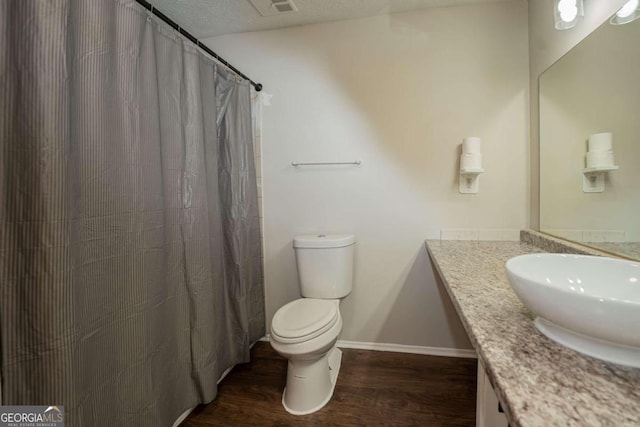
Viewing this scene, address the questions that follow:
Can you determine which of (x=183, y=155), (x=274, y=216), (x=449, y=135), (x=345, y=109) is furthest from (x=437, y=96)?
(x=183, y=155)

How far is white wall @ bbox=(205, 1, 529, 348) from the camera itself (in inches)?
63.6

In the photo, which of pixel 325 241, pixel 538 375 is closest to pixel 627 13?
pixel 538 375

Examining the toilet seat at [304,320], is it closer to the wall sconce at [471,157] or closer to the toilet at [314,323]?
the toilet at [314,323]

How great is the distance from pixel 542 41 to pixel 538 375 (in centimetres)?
176

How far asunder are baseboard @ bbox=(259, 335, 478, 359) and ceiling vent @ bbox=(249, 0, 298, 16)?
2.17 m

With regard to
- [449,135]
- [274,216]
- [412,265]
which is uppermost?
[449,135]

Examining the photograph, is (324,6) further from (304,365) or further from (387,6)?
(304,365)

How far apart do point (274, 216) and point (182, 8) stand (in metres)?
1.39

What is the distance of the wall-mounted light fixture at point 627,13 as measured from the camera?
92 centimetres

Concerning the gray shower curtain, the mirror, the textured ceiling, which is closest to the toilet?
the gray shower curtain

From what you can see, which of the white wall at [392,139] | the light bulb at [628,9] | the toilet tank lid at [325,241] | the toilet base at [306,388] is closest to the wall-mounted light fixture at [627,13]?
the light bulb at [628,9]

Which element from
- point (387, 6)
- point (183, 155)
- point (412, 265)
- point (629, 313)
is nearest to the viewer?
point (629, 313)

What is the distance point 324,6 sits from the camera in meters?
1.59

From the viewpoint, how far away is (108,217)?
889 millimetres
